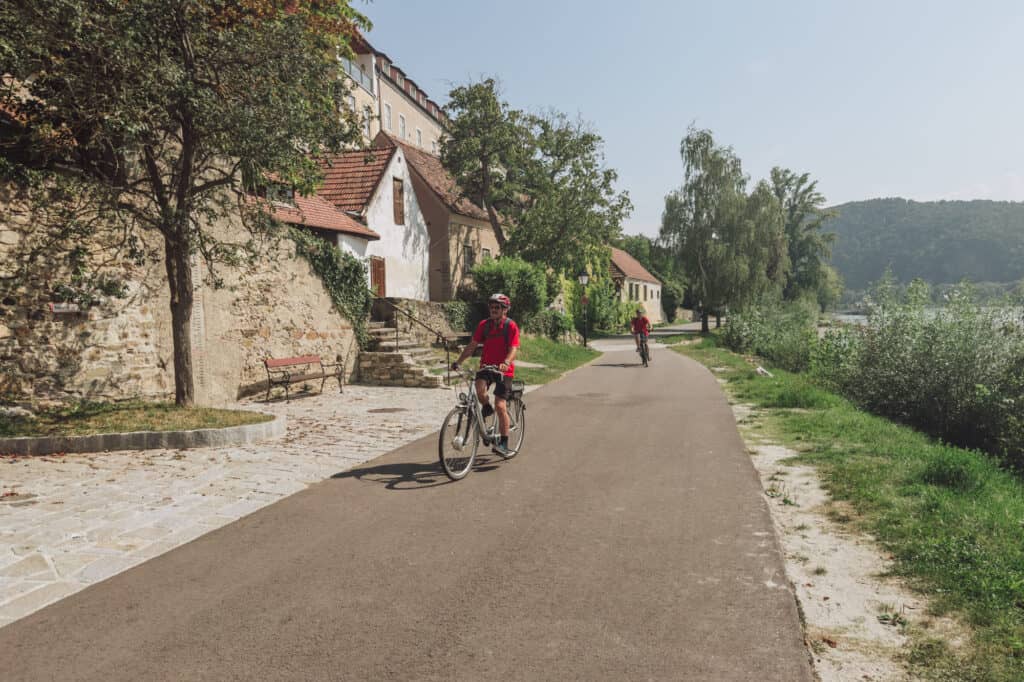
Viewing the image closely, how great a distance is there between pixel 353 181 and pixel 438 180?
32.2 feet

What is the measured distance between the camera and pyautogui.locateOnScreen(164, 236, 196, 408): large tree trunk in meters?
10.2

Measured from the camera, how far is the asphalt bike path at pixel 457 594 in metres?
3.19

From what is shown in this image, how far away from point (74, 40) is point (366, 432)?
6716 millimetres

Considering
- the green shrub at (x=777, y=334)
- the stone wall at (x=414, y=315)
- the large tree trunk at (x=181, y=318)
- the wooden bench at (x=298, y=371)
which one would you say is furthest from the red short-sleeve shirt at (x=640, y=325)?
the large tree trunk at (x=181, y=318)

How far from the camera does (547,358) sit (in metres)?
23.9

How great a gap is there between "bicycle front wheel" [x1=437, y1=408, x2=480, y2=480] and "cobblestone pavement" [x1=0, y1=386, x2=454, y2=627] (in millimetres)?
1548

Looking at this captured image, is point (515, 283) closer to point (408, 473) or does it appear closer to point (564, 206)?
point (564, 206)

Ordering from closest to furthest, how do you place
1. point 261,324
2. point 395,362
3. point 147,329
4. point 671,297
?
point 147,329 → point 261,324 → point 395,362 → point 671,297

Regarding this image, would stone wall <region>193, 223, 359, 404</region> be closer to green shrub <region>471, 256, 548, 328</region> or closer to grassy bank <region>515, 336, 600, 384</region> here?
grassy bank <region>515, 336, 600, 384</region>

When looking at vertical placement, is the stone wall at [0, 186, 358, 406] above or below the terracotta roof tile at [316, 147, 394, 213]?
below

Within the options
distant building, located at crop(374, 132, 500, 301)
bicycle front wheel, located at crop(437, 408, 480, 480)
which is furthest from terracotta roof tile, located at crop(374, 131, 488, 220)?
bicycle front wheel, located at crop(437, 408, 480, 480)

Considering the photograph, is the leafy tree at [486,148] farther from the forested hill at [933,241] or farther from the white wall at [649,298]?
the forested hill at [933,241]

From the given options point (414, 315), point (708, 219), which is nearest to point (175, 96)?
point (414, 315)

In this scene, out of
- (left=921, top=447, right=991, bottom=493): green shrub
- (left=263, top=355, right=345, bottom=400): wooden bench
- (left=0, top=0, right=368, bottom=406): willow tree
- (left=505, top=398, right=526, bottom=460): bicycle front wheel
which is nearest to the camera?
(left=921, top=447, right=991, bottom=493): green shrub
